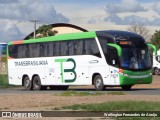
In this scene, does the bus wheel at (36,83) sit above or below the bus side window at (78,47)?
below

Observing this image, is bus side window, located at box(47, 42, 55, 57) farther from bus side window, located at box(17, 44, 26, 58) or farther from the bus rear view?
the bus rear view

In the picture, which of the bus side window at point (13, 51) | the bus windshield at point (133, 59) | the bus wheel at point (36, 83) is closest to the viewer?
the bus windshield at point (133, 59)

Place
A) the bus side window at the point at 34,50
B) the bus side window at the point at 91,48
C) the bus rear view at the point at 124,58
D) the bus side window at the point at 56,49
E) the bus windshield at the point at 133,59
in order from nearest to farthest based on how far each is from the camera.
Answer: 1. the bus rear view at the point at 124,58
2. the bus windshield at the point at 133,59
3. the bus side window at the point at 91,48
4. the bus side window at the point at 56,49
5. the bus side window at the point at 34,50

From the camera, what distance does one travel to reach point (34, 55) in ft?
123

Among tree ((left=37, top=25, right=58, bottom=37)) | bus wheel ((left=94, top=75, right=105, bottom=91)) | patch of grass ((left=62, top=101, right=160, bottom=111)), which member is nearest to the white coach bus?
bus wheel ((left=94, top=75, right=105, bottom=91))

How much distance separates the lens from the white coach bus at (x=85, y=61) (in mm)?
32062

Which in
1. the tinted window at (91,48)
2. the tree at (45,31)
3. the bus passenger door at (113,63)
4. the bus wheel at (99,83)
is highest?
the tree at (45,31)

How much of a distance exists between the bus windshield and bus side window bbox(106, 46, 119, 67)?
0.37 meters

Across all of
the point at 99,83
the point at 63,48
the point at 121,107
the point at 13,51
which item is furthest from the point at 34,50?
the point at 121,107

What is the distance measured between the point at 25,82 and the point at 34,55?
7.99 feet

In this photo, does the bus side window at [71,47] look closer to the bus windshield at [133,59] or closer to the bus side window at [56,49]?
the bus side window at [56,49]

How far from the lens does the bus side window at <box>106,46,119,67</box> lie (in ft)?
105

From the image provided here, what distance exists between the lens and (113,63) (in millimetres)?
32125

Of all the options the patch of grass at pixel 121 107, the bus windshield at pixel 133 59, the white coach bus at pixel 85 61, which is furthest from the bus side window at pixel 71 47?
the patch of grass at pixel 121 107
